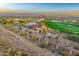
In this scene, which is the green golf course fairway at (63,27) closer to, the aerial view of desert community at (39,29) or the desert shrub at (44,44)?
the aerial view of desert community at (39,29)

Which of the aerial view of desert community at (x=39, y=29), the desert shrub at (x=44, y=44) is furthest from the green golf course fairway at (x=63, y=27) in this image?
the desert shrub at (x=44, y=44)

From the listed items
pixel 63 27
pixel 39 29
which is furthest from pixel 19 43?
pixel 63 27

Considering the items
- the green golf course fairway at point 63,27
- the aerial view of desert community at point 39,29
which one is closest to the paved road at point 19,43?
the aerial view of desert community at point 39,29

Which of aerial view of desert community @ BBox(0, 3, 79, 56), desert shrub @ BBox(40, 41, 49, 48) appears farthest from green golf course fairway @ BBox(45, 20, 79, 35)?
desert shrub @ BBox(40, 41, 49, 48)

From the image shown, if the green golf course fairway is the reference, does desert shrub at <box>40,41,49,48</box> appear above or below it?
below

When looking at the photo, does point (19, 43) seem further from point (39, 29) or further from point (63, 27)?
point (63, 27)

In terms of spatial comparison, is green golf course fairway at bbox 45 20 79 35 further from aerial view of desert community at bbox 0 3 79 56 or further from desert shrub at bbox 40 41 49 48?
desert shrub at bbox 40 41 49 48

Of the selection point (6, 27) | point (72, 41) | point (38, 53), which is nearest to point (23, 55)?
point (38, 53)

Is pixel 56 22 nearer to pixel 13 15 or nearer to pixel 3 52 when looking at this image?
pixel 13 15

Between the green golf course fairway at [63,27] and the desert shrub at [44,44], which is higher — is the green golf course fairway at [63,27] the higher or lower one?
the higher one
